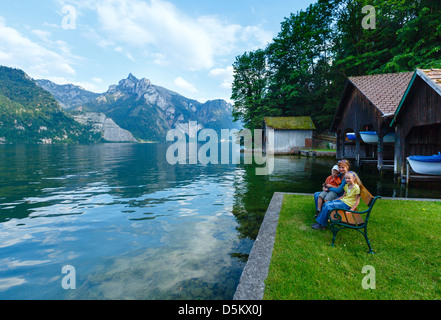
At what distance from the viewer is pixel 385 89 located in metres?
19.1

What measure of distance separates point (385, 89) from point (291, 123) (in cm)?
2142

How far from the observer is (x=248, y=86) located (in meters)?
52.1

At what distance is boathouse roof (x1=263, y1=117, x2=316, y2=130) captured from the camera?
39969mm

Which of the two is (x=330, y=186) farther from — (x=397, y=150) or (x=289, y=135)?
(x=289, y=135)

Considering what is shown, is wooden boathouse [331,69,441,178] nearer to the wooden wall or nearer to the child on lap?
the wooden wall

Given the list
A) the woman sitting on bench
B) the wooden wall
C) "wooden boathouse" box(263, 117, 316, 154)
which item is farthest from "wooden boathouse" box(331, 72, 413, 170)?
the woman sitting on bench

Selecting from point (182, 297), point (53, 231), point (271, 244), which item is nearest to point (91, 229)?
point (53, 231)

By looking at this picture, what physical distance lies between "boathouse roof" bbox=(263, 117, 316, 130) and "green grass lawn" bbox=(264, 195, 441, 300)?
3354 cm

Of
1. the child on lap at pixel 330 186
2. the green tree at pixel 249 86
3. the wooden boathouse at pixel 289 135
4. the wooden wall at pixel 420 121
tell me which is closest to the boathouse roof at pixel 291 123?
the wooden boathouse at pixel 289 135

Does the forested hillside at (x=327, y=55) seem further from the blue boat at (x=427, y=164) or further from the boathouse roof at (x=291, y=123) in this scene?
the blue boat at (x=427, y=164)

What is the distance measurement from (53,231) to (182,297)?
263 inches

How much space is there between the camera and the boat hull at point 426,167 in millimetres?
13766

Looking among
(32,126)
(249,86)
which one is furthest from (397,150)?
(32,126)

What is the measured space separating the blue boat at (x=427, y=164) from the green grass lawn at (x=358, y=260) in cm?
812
